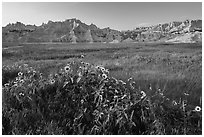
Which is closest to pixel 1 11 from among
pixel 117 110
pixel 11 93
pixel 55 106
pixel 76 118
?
pixel 11 93

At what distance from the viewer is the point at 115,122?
3.88 meters

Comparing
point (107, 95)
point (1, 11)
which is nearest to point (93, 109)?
point (107, 95)

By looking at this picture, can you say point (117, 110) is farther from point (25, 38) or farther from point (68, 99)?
point (25, 38)

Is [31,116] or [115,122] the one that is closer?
[115,122]

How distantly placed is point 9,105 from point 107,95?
1743mm

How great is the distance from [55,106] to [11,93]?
0.86m

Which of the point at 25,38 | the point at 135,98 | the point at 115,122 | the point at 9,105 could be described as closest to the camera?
the point at 115,122

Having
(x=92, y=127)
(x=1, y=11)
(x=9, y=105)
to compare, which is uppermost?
(x=1, y=11)

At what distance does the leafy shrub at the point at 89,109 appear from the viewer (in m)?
3.88

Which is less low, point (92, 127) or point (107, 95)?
point (107, 95)

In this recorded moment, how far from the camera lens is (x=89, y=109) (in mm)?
4309

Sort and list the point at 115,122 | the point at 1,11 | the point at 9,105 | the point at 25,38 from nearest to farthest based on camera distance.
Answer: the point at 115,122 < the point at 9,105 < the point at 1,11 < the point at 25,38

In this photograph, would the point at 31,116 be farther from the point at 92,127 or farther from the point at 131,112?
the point at 131,112

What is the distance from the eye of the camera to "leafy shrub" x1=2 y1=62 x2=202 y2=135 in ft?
12.7
